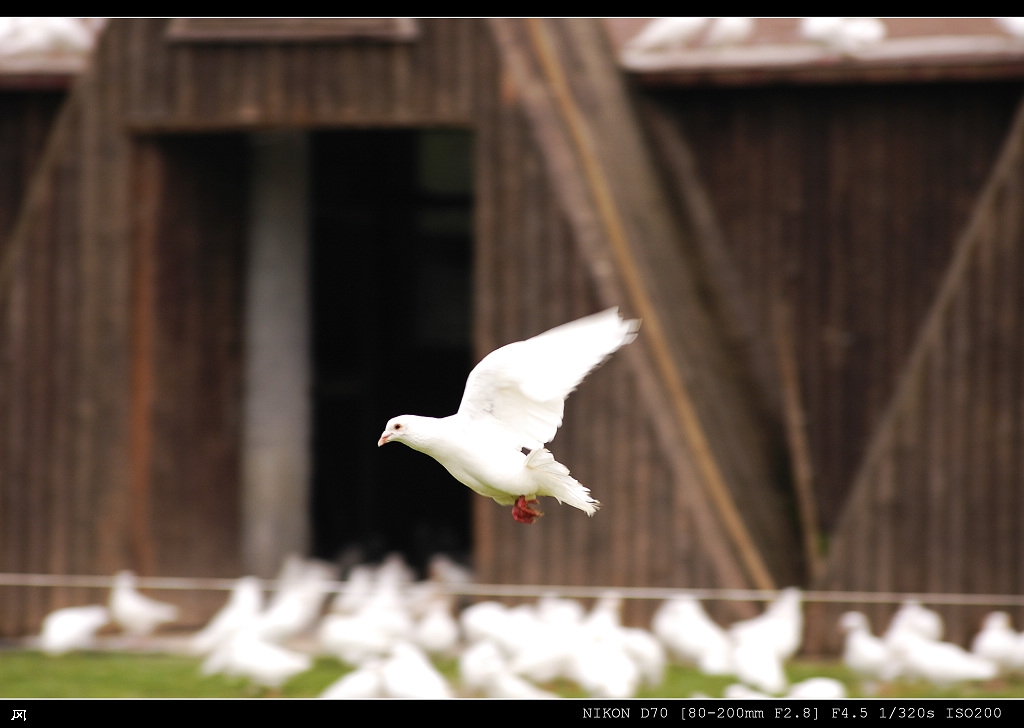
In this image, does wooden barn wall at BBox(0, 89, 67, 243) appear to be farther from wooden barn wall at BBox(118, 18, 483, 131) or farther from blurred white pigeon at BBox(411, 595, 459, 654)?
blurred white pigeon at BBox(411, 595, 459, 654)

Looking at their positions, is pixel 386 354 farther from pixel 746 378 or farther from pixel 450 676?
pixel 450 676

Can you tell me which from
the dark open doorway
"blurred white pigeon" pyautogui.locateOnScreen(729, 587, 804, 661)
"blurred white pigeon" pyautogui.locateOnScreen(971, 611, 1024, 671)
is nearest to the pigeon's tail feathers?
Answer: "blurred white pigeon" pyautogui.locateOnScreen(729, 587, 804, 661)

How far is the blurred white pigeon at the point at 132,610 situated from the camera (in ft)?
29.5

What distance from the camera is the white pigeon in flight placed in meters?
4.47

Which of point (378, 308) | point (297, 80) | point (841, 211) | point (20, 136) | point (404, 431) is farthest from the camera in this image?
point (378, 308)

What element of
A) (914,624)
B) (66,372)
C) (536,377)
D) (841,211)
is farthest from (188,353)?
(536,377)

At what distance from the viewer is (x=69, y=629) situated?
867 centimetres

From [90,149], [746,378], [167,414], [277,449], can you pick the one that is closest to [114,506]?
[167,414]

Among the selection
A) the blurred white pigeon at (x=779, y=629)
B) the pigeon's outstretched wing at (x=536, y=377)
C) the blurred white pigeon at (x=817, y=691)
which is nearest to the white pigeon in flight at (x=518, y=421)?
the pigeon's outstretched wing at (x=536, y=377)

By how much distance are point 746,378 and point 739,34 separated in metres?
2.47

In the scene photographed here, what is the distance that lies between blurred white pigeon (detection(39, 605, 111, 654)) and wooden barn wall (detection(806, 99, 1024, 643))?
4.84 metres

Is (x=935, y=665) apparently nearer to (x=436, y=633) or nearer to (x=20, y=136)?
(x=436, y=633)

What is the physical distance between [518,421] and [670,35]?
589cm

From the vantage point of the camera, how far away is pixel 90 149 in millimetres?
9320
